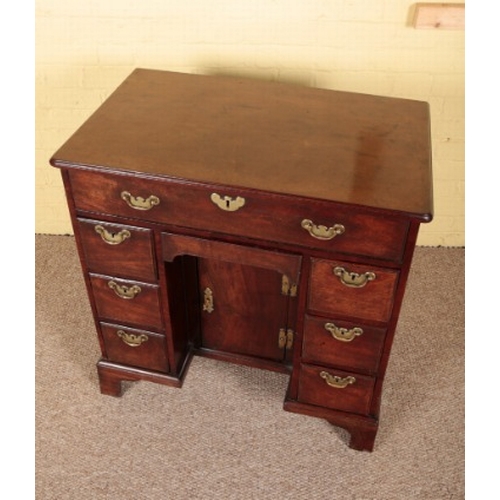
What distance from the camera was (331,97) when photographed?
1.75 meters

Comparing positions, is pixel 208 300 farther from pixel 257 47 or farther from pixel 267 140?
pixel 257 47

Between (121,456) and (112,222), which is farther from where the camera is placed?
(121,456)

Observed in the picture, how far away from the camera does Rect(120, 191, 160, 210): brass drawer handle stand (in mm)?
1461

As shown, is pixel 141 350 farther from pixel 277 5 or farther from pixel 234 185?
pixel 277 5

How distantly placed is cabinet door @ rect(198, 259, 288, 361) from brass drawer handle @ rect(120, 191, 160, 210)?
0.37 metres

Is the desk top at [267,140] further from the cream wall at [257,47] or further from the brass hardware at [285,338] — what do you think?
the brass hardware at [285,338]

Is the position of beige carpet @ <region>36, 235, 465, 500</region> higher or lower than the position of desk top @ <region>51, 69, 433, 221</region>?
lower

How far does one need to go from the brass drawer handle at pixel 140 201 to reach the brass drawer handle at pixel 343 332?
573 mm

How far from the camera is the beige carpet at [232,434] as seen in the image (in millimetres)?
1725

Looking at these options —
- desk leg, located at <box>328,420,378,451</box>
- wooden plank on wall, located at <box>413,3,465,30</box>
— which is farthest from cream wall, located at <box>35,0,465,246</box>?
desk leg, located at <box>328,420,378,451</box>

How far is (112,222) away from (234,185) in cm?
39

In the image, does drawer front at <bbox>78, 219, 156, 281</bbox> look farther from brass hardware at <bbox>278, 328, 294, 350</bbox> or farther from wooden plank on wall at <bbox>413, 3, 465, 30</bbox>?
wooden plank on wall at <bbox>413, 3, 465, 30</bbox>

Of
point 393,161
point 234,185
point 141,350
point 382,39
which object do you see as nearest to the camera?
point 234,185

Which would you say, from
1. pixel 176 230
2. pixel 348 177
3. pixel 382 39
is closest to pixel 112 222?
pixel 176 230
